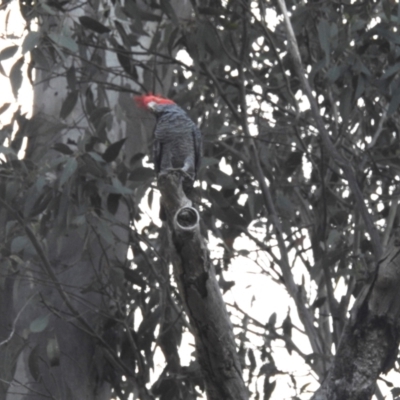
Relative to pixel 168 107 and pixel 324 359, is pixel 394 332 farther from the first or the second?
pixel 168 107

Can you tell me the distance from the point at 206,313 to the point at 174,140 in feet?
4.36

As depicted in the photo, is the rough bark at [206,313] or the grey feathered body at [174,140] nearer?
the rough bark at [206,313]

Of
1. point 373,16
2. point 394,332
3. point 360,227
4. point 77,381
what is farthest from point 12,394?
point 373,16

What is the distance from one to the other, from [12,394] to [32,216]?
0.72 metres

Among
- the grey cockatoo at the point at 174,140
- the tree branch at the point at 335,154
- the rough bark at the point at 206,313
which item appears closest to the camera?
the rough bark at the point at 206,313

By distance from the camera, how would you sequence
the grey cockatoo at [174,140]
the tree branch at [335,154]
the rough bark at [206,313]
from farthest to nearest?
the grey cockatoo at [174,140] → the tree branch at [335,154] → the rough bark at [206,313]

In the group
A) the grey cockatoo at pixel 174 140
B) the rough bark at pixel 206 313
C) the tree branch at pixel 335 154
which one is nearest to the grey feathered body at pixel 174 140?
the grey cockatoo at pixel 174 140

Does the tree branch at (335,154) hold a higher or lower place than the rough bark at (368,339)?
higher

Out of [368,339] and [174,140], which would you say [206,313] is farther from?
[174,140]

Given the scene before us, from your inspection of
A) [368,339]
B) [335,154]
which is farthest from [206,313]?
[335,154]

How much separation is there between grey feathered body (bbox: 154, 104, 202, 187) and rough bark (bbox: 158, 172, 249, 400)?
1.12 m

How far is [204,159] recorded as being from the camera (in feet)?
12.0

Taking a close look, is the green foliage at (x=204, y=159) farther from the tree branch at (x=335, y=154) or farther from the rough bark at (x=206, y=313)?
the rough bark at (x=206, y=313)

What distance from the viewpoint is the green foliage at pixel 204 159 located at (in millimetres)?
3473
